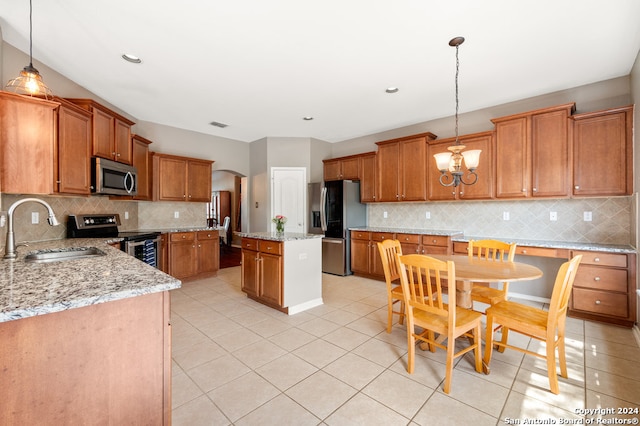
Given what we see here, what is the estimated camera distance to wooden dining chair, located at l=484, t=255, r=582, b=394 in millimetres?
1846

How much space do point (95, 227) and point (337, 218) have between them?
357 cm

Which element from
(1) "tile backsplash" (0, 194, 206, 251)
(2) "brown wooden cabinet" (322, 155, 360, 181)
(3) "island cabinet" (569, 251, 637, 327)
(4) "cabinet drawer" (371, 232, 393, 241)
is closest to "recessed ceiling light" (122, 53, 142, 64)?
(1) "tile backsplash" (0, 194, 206, 251)

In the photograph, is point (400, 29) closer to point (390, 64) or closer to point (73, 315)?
point (390, 64)

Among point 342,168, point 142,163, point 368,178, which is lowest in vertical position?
point 368,178

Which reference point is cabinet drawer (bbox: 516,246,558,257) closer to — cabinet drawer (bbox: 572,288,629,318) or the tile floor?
cabinet drawer (bbox: 572,288,629,318)

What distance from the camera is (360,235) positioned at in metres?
5.03

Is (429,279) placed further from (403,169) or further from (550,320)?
(403,169)

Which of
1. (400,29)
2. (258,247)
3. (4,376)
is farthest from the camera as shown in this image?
(258,247)

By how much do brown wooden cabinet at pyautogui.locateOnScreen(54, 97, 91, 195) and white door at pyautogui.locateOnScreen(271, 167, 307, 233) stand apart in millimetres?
3164

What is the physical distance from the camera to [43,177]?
257 centimetres

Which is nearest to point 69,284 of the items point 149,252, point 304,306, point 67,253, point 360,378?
point 67,253

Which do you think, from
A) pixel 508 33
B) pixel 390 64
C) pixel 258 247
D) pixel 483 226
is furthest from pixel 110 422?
pixel 483 226

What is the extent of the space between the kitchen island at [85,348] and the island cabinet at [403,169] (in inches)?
158

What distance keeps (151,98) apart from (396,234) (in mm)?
4145
